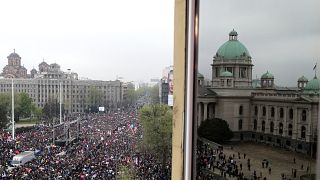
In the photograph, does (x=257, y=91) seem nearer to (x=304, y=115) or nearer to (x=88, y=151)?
(x=304, y=115)

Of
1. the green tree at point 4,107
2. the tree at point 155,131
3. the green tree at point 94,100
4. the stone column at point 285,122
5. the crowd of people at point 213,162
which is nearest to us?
the stone column at point 285,122

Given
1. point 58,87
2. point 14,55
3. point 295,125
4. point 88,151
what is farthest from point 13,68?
point 295,125

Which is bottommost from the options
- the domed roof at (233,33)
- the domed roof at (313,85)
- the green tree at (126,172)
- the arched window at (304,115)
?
the green tree at (126,172)

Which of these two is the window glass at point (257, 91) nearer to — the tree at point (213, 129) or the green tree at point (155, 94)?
the tree at point (213, 129)

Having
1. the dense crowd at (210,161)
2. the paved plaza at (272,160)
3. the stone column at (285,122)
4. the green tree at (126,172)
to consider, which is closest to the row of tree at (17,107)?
the green tree at (126,172)

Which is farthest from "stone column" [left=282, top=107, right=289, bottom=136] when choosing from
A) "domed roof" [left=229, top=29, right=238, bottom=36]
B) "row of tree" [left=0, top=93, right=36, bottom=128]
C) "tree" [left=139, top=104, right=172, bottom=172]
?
"row of tree" [left=0, top=93, right=36, bottom=128]

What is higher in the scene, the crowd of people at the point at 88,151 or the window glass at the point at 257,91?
the window glass at the point at 257,91
